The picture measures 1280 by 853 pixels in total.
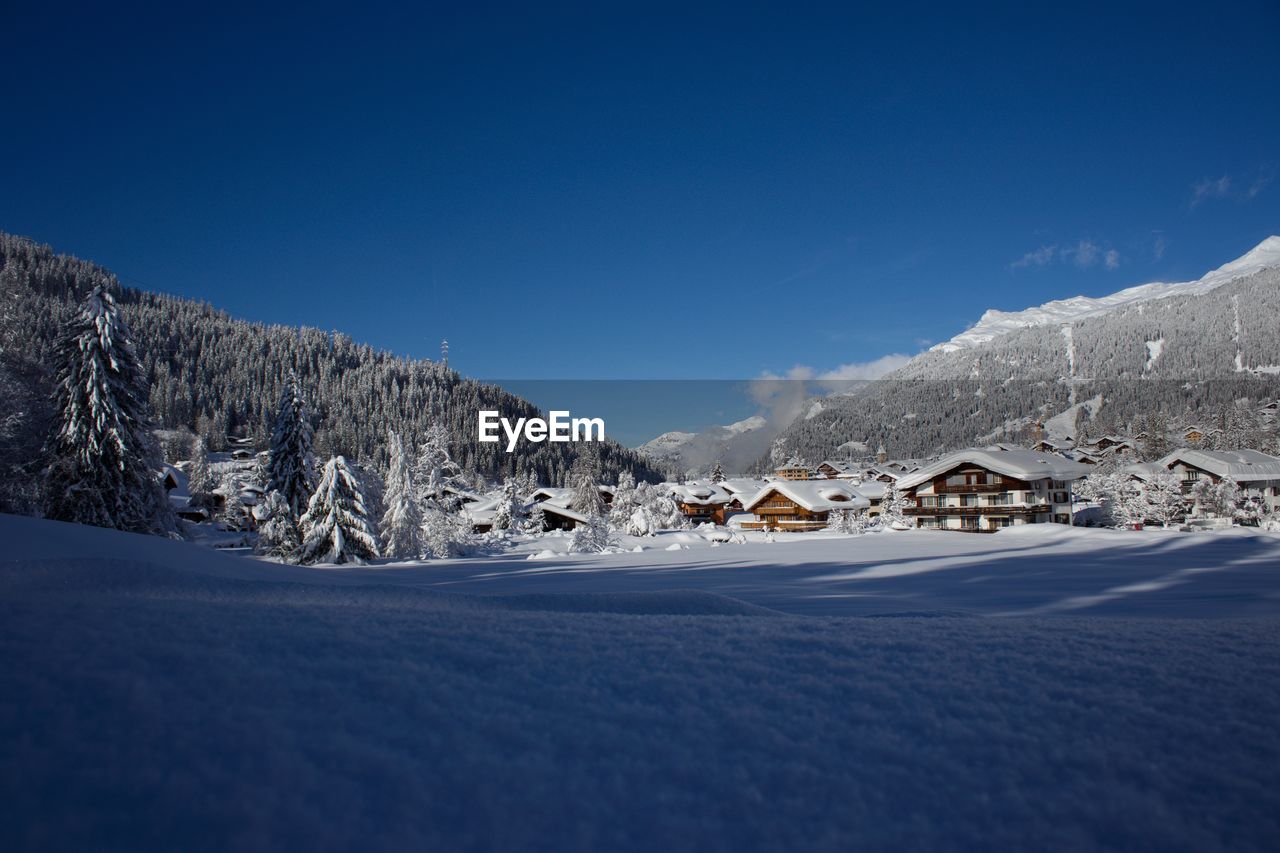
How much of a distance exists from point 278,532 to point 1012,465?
4207 centimetres

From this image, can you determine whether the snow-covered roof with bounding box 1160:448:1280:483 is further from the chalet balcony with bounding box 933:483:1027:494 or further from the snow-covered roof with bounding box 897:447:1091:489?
the chalet balcony with bounding box 933:483:1027:494

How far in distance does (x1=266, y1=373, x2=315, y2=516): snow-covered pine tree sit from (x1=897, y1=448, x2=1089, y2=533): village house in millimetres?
38449

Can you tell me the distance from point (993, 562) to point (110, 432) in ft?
91.4

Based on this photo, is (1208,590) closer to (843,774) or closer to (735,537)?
(843,774)

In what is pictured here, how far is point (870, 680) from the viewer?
7.11 ft

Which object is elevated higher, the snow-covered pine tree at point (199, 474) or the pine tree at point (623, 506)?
the snow-covered pine tree at point (199, 474)

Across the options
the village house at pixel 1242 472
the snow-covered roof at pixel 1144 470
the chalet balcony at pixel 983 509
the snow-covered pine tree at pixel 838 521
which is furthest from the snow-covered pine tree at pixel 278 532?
the village house at pixel 1242 472

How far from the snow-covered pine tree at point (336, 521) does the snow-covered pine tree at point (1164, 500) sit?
45.0 metres

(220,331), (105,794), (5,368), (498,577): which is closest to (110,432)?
(5,368)

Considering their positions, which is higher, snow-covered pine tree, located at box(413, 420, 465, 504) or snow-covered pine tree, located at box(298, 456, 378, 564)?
snow-covered pine tree, located at box(413, 420, 465, 504)

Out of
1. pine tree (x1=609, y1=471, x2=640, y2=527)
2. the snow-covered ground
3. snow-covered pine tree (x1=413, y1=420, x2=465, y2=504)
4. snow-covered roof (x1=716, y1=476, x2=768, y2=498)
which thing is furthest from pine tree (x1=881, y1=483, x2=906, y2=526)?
the snow-covered ground

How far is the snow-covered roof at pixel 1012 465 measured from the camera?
124 feet

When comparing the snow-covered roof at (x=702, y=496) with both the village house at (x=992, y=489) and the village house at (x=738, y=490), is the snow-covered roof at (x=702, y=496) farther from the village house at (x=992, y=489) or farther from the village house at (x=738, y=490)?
the village house at (x=992, y=489)

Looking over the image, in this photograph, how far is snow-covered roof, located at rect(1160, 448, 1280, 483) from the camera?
39.5 metres
